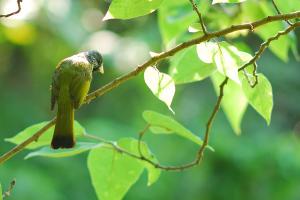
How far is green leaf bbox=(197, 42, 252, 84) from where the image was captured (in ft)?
3.66

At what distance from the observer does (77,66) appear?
5.05 feet

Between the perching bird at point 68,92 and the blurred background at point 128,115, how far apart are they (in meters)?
2.69

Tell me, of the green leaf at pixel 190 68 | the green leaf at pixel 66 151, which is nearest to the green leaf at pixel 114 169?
the green leaf at pixel 66 151

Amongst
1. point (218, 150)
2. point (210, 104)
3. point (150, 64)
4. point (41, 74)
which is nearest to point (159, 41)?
point (210, 104)

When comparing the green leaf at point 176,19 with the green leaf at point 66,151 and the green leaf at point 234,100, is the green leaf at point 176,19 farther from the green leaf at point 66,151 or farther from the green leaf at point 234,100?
the green leaf at point 66,151

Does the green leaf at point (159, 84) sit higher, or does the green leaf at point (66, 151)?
the green leaf at point (159, 84)

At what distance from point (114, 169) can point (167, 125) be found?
0.51 feet

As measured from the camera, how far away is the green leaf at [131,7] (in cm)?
110

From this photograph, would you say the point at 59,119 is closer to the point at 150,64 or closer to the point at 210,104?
the point at 150,64

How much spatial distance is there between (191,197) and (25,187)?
1172mm

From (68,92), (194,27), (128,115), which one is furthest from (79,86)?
(128,115)

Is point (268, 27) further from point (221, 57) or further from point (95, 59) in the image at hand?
point (221, 57)

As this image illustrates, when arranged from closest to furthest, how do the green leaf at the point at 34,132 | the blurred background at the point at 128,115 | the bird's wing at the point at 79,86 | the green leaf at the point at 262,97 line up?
the green leaf at the point at 262,97
the green leaf at the point at 34,132
the bird's wing at the point at 79,86
the blurred background at the point at 128,115

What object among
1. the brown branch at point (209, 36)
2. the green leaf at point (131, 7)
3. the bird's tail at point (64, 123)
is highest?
the green leaf at point (131, 7)
